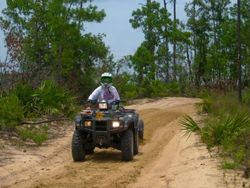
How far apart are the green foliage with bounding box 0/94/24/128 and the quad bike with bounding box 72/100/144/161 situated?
3.44 m

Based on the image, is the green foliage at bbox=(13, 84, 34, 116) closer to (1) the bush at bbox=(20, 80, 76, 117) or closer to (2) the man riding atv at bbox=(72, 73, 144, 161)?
(1) the bush at bbox=(20, 80, 76, 117)

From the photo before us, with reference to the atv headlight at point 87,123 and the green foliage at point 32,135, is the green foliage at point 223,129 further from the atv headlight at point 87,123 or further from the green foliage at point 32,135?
the green foliage at point 32,135

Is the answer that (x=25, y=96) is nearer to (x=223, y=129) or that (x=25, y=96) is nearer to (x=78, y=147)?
(x=78, y=147)

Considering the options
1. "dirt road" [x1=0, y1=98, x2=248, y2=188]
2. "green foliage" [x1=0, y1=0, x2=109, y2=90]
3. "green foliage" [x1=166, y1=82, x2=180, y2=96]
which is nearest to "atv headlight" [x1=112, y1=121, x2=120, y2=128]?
"dirt road" [x1=0, y1=98, x2=248, y2=188]

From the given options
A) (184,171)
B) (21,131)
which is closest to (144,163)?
(184,171)

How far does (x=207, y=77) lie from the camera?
191 feet

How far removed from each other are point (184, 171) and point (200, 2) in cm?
5069

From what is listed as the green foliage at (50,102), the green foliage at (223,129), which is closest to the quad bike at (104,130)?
the green foliage at (223,129)

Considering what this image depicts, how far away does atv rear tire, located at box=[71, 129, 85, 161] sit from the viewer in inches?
533

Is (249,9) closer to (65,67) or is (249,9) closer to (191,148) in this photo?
(65,67)

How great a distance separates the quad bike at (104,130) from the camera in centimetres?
1345

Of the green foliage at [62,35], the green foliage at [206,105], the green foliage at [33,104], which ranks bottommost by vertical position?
the green foliage at [206,105]

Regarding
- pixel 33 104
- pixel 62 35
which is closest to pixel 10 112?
pixel 33 104

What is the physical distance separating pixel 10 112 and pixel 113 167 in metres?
4.96
